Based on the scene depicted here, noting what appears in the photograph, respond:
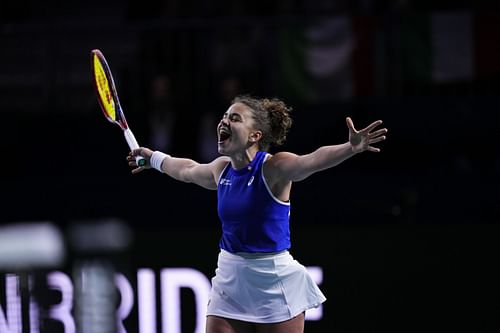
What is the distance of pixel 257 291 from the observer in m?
5.71

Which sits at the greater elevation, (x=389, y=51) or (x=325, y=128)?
(x=389, y=51)

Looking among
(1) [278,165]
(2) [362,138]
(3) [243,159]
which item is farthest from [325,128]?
(2) [362,138]

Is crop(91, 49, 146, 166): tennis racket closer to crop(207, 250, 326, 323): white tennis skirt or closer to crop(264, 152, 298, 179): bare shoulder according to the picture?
crop(264, 152, 298, 179): bare shoulder

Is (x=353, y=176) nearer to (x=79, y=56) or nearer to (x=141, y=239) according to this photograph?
(x=141, y=239)

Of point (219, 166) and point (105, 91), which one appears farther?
point (105, 91)

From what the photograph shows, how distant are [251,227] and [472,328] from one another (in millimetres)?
2686

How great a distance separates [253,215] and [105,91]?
1.51 m

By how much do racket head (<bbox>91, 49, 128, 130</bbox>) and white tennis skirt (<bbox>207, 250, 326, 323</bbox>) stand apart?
1.32 m

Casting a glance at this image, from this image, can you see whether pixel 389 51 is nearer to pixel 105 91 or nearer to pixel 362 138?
pixel 105 91

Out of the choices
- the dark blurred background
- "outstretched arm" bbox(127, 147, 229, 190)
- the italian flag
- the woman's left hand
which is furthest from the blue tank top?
the italian flag

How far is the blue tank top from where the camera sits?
18.6 ft

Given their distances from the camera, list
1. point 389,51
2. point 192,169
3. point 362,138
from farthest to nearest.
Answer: point 389,51, point 192,169, point 362,138

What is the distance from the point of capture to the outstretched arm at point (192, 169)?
19.9 feet

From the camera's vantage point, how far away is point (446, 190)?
26.2 feet
